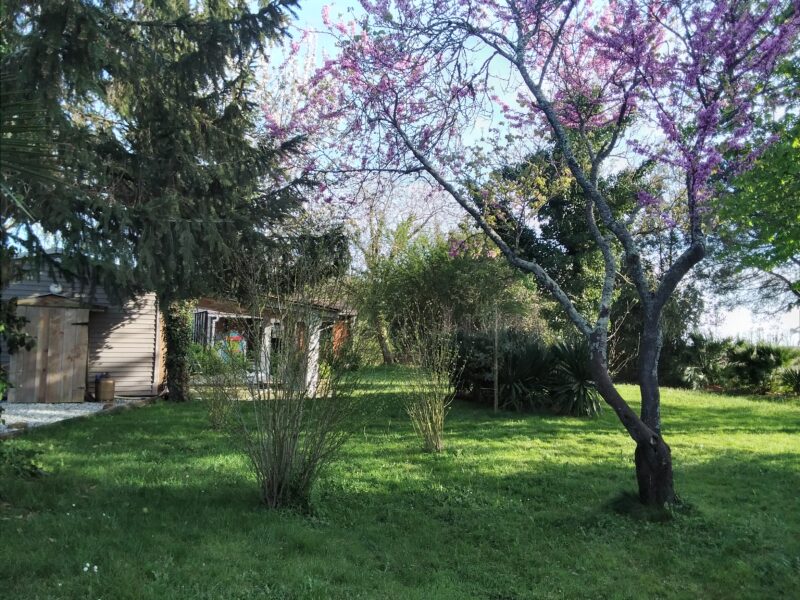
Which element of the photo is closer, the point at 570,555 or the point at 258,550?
the point at 258,550

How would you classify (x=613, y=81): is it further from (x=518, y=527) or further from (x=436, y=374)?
(x=518, y=527)

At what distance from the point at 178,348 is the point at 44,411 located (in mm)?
2743

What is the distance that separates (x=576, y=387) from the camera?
11453 mm

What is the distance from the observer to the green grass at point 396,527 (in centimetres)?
382

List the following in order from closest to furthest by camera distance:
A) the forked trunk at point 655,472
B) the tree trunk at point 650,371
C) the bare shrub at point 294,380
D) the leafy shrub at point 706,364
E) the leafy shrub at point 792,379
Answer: the bare shrub at point 294,380 → the forked trunk at point 655,472 → the tree trunk at point 650,371 → the leafy shrub at point 792,379 → the leafy shrub at point 706,364

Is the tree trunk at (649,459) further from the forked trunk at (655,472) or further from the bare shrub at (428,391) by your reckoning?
the bare shrub at (428,391)

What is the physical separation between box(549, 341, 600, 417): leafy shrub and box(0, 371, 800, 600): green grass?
3.16 metres

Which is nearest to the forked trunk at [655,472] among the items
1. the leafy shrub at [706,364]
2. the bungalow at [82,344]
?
the bungalow at [82,344]

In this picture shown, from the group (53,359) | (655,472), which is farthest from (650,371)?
(53,359)

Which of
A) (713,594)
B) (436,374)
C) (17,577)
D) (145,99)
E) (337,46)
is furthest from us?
(145,99)

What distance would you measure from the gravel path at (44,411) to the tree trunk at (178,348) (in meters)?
0.80

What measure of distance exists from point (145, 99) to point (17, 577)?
286 inches

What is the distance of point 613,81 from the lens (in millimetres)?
6352

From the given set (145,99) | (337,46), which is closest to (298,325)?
(337,46)
